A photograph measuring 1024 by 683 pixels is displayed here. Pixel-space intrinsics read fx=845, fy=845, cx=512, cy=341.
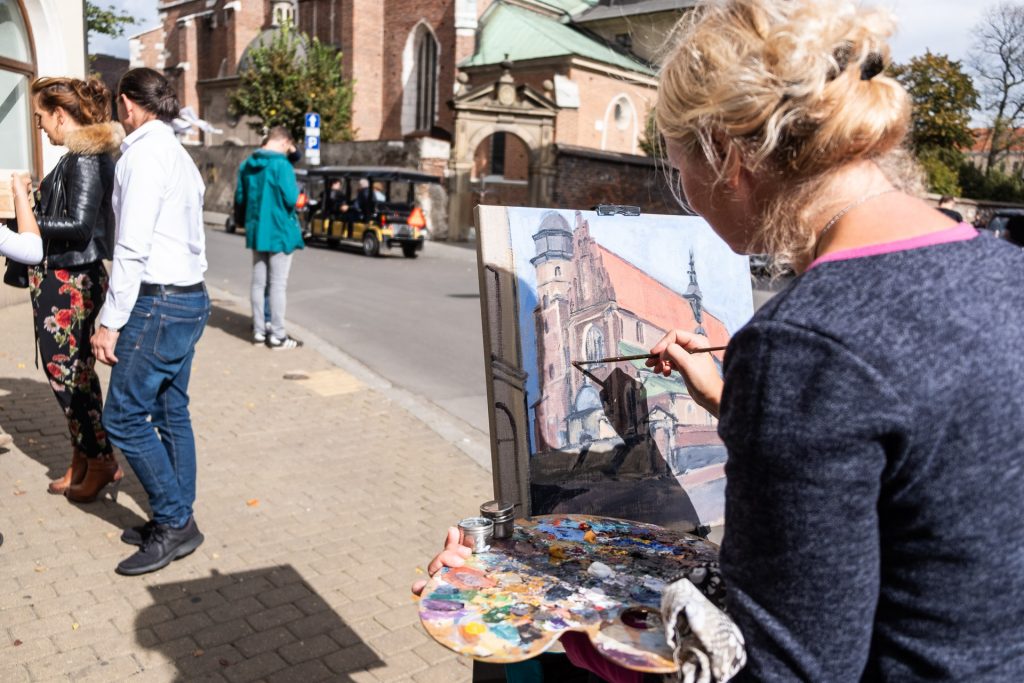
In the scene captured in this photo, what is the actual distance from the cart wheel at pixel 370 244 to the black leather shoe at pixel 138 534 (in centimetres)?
1664

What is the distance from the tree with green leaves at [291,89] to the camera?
112ft

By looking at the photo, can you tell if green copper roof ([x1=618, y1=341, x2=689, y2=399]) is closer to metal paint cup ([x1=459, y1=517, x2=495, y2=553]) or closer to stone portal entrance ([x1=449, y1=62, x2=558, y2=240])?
metal paint cup ([x1=459, y1=517, x2=495, y2=553])

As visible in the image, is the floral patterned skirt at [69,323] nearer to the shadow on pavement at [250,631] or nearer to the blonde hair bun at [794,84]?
the shadow on pavement at [250,631]

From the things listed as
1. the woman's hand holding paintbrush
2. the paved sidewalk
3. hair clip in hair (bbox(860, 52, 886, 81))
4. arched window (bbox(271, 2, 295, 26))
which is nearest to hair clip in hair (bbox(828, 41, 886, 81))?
hair clip in hair (bbox(860, 52, 886, 81))

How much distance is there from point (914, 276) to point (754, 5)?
47 cm

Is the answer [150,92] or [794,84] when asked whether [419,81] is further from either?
[794,84]

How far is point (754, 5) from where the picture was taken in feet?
4.09

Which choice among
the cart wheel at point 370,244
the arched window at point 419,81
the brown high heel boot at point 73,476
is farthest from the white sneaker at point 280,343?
the arched window at point 419,81

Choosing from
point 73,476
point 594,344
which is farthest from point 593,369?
point 73,476

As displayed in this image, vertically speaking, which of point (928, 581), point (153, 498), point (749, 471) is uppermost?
point (749, 471)

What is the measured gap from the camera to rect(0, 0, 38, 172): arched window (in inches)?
370

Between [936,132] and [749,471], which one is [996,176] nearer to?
[936,132]

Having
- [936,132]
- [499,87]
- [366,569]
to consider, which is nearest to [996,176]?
[936,132]

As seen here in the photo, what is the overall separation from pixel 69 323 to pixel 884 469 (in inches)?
163
